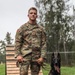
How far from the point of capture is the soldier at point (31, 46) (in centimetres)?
611

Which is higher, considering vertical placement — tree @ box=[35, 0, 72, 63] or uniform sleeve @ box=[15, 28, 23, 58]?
tree @ box=[35, 0, 72, 63]

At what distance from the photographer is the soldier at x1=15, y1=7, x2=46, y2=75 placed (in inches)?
240

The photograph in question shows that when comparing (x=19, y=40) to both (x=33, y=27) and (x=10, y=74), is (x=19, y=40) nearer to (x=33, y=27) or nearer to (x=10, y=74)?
(x=33, y=27)

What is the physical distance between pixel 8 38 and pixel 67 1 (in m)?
32.5

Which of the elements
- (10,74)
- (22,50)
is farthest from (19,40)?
(10,74)

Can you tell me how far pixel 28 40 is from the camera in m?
6.20

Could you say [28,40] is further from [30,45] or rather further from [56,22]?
[56,22]

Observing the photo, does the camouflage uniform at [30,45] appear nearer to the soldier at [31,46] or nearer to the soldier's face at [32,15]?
the soldier at [31,46]

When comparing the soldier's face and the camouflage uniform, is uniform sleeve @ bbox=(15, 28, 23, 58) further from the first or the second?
the soldier's face

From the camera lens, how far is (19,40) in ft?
20.3

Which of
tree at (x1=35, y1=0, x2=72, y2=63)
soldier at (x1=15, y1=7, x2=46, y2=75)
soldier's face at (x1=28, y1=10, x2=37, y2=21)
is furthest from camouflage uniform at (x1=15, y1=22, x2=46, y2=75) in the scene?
tree at (x1=35, y1=0, x2=72, y2=63)

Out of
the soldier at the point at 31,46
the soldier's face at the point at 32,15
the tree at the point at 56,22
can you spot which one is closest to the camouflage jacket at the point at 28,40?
Answer: the soldier at the point at 31,46

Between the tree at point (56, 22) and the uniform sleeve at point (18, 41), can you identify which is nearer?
the uniform sleeve at point (18, 41)

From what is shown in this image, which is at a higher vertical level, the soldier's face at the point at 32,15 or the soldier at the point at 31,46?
the soldier's face at the point at 32,15
